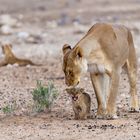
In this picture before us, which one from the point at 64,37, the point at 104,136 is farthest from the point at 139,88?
the point at 64,37

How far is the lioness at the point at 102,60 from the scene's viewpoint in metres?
8.39

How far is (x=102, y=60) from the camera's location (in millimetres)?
8656

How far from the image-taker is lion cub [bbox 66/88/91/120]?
28.3 feet

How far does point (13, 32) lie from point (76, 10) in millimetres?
6441

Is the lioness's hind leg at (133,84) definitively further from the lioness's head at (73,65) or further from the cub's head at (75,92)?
the lioness's head at (73,65)

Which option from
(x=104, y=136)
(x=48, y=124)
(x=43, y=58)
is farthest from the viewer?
(x=43, y=58)

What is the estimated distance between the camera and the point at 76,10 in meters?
26.4

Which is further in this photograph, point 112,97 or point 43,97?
point 43,97

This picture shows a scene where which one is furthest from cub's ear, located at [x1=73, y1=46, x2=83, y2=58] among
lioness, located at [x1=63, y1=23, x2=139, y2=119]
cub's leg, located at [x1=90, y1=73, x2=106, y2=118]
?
cub's leg, located at [x1=90, y1=73, x2=106, y2=118]

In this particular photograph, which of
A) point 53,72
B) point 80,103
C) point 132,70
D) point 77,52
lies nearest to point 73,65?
point 77,52

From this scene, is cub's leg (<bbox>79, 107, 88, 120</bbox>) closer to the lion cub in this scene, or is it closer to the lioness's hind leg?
the lion cub

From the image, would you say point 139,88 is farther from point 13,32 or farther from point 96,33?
point 13,32

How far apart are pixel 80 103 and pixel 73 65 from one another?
1.81ft

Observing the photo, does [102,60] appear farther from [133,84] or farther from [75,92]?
[133,84]
